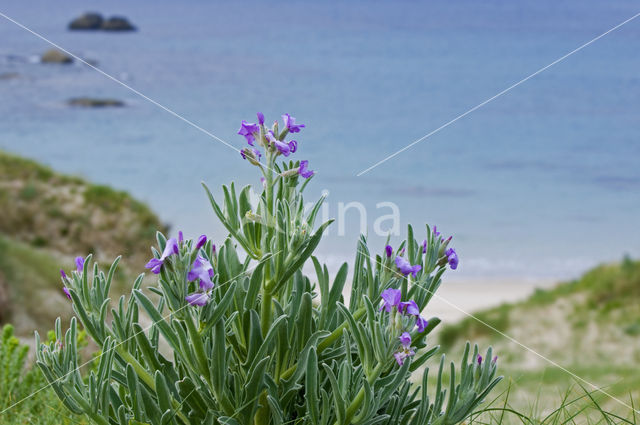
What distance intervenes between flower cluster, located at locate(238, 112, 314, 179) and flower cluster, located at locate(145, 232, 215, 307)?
14.9 inches

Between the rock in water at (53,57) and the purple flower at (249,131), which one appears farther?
the rock in water at (53,57)

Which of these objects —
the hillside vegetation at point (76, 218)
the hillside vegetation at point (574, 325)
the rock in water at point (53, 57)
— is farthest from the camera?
the rock in water at point (53, 57)

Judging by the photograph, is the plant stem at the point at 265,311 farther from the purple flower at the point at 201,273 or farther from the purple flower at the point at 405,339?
the purple flower at the point at 405,339

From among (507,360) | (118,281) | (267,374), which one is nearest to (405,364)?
(267,374)

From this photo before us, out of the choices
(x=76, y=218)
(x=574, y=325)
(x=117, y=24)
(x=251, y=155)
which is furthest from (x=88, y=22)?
(x=251, y=155)

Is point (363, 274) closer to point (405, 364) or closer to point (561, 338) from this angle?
point (405, 364)

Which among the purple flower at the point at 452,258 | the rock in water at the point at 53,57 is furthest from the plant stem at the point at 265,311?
the rock in water at the point at 53,57

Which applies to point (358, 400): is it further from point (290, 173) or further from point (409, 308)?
point (290, 173)

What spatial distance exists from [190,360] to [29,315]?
17.5ft

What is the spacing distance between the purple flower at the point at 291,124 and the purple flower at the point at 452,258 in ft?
1.85

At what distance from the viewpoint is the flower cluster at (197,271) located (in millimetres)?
1742

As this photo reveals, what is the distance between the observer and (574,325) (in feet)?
35.3

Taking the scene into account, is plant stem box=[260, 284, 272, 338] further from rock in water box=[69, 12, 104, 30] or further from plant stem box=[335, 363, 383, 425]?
rock in water box=[69, 12, 104, 30]

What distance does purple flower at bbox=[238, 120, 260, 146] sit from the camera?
2039 millimetres
